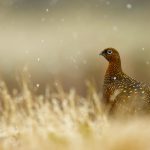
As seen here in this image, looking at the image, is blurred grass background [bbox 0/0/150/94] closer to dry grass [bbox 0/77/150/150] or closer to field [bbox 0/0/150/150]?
field [bbox 0/0/150/150]

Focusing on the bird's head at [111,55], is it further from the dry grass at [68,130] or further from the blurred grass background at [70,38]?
the blurred grass background at [70,38]

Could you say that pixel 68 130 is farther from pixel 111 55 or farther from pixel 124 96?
pixel 111 55

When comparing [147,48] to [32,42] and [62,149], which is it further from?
[62,149]

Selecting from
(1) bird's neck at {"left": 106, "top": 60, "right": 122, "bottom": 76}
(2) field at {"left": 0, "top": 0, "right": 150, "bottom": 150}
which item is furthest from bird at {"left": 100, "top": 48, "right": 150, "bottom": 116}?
(2) field at {"left": 0, "top": 0, "right": 150, "bottom": 150}

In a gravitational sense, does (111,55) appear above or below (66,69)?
below

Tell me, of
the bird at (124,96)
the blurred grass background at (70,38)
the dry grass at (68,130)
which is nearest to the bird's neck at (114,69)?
the bird at (124,96)

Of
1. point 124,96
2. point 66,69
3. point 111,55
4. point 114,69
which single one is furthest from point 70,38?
point 124,96
